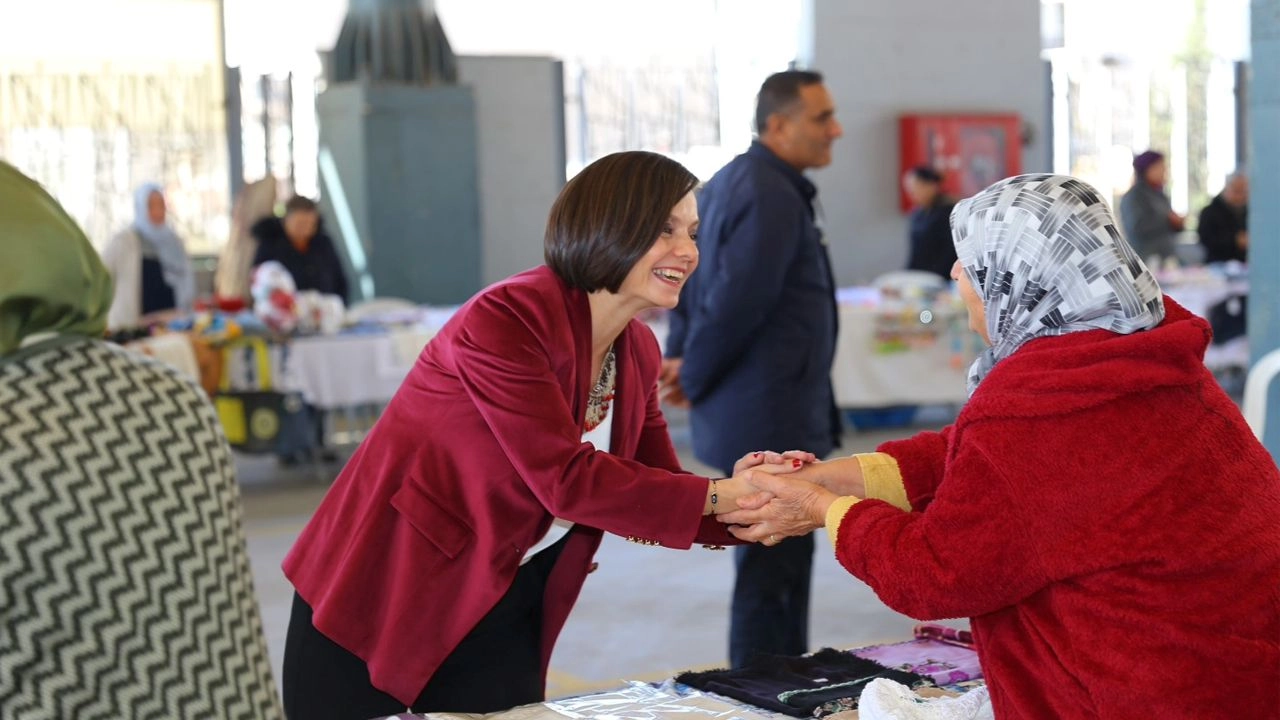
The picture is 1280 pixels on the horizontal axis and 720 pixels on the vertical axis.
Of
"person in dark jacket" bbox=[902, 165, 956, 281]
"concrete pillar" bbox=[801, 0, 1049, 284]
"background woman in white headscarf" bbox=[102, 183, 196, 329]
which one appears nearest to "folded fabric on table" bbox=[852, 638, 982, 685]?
"background woman in white headscarf" bbox=[102, 183, 196, 329]

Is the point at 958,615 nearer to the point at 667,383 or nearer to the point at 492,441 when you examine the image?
the point at 492,441

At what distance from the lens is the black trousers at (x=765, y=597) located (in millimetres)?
3865

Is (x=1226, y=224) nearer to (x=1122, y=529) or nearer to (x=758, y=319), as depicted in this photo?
(x=758, y=319)

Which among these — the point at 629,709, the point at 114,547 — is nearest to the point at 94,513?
the point at 114,547

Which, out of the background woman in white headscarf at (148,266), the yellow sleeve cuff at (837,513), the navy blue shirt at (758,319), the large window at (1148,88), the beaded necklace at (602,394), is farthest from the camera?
the large window at (1148,88)

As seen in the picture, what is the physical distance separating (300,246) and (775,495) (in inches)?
240

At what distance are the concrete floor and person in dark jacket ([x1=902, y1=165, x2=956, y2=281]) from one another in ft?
10.9

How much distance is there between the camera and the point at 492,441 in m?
2.33

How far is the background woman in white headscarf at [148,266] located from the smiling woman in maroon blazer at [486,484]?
571cm

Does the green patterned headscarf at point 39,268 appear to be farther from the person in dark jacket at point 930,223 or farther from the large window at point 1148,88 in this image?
the large window at point 1148,88

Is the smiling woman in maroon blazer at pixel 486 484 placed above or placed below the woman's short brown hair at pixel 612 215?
below

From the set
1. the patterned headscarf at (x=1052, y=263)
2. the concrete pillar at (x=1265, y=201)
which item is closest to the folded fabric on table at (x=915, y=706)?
the patterned headscarf at (x=1052, y=263)

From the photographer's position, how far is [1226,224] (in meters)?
11.2

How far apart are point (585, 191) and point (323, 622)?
75cm
